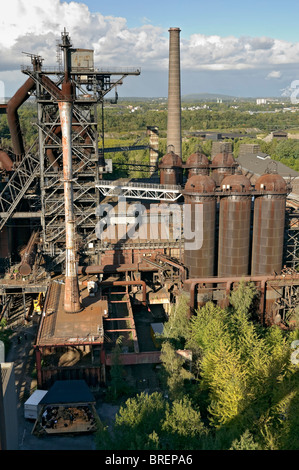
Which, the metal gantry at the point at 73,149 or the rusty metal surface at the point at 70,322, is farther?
the metal gantry at the point at 73,149

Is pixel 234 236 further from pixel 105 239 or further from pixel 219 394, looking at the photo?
pixel 219 394

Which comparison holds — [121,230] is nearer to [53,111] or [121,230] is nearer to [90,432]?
[53,111]

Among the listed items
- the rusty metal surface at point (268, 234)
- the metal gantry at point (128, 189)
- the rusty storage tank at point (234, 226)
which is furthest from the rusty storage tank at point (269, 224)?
the metal gantry at point (128, 189)

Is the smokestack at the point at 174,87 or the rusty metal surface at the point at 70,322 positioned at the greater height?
the smokestack at the point at 174,87

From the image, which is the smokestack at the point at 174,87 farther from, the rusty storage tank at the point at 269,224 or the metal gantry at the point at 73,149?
the rusty storage tank at the point at 269,224

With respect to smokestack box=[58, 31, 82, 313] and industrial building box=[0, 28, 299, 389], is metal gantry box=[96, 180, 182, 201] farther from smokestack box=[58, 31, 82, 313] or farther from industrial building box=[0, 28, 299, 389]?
smokestack box=[58, 31, 82, 313]

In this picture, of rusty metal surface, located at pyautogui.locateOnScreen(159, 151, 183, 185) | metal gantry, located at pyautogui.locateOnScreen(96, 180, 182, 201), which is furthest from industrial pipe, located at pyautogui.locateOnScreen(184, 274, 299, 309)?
rusty metal surface, located at pyautogui.locateOnScreen(159, 151, 183, 185)
